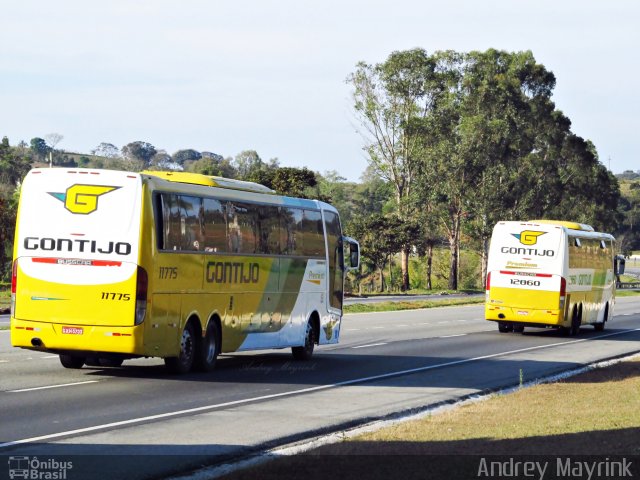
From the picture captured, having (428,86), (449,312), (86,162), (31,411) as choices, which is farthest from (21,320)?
(86,162)

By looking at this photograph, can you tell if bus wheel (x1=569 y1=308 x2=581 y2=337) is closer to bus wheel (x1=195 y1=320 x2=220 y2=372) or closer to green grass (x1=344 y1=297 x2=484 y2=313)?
green grass (x1=344 y1=297 x2=484 y2=313)

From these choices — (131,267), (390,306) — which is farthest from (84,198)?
(390,306)

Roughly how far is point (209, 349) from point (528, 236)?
1663cm

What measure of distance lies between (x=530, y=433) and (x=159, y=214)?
296 inches

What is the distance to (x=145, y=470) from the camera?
35.6 feet

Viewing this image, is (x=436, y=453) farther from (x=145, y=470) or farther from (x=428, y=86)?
(x=428, y=86)

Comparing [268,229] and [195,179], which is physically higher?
[195,179]

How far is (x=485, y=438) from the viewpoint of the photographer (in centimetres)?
1273

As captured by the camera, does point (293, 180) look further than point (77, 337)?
Yes

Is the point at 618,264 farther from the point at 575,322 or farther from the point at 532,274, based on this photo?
the point at 532,274

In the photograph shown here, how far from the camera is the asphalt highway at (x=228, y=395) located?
12.1m

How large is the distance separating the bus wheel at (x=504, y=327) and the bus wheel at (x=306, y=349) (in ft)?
44.1

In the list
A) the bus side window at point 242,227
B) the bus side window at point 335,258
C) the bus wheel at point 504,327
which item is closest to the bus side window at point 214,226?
the bus side window at point 242,227

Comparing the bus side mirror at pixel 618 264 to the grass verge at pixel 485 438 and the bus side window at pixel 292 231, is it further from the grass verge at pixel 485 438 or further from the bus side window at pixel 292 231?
the grass verge at pixel 485 438
